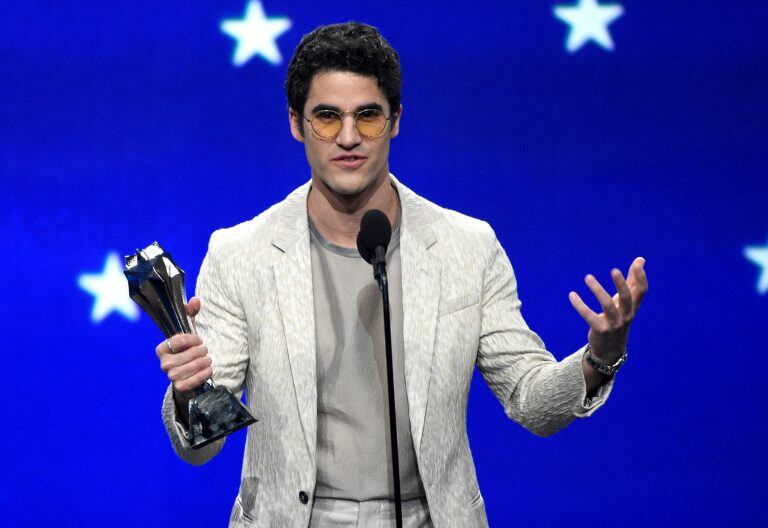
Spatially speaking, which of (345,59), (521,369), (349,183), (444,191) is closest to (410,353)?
(521,369)

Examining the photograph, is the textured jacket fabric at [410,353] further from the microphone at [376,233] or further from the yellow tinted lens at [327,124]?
the microphone at [376,233]

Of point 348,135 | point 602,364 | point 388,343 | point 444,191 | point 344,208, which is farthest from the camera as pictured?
point 444,191

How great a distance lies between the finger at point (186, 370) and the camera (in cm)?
150

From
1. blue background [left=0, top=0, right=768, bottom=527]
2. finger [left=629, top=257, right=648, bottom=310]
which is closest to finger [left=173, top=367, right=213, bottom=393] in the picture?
finger [left=629, top=257, right=648, bottom=310]

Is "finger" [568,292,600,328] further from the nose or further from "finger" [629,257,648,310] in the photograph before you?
the nose

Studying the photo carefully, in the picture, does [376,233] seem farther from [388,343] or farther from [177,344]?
[177,344]

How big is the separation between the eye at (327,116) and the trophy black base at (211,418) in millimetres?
530

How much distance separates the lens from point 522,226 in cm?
283

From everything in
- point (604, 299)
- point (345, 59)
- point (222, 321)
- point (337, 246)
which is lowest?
point (604, 299)

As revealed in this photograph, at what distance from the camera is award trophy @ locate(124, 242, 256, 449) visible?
1470 mm

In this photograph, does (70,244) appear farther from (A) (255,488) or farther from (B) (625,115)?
(B) (625,115)

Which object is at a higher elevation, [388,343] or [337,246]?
[337,246]

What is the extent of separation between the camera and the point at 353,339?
181 centimetres

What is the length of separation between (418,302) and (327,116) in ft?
1.19
